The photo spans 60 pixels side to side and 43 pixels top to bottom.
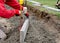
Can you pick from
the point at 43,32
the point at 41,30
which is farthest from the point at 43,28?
the point at 43,32

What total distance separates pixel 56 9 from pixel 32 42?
2.93 meters

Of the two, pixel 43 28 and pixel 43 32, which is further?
pixel 43 28

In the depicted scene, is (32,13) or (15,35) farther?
(32,13)

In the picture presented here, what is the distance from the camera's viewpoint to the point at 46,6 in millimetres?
9219

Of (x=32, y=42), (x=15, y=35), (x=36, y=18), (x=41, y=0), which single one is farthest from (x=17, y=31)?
(x=41, y=0)

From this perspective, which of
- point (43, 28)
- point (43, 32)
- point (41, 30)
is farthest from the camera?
point (43, 28)

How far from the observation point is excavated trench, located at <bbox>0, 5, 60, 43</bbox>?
6.23m

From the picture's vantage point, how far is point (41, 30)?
701 centimetres

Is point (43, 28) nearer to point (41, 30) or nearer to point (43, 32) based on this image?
point (41, 30)

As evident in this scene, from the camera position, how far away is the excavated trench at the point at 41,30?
623cm

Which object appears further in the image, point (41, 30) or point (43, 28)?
point (43, 28)

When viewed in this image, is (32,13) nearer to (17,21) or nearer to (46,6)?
(46,6)

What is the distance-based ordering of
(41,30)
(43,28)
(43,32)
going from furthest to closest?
1. (43,28)
2. (41,30)
3. (43,32)

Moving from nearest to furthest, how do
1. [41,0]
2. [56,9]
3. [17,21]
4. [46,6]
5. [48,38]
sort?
[48,38] < [17,21] < [56,9] < [46,6] < [41,0]
